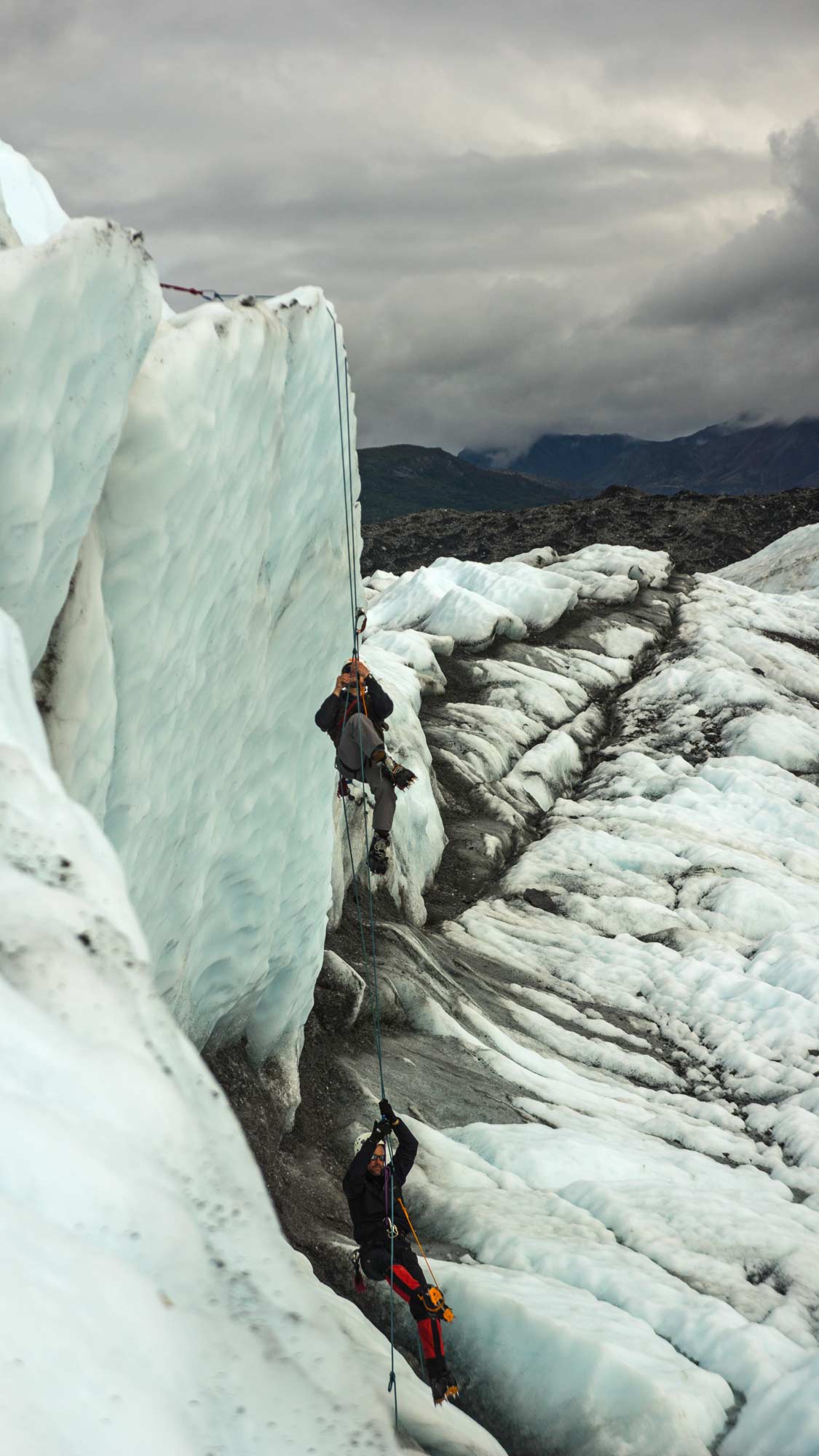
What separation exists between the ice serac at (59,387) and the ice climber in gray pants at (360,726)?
13.9 feet

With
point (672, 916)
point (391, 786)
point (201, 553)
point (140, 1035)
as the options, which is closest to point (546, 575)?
point (672, 916)

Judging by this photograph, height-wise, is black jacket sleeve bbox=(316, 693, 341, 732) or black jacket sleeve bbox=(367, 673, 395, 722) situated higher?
black jacket sleeve bbox=(367, 673, 395, 722)

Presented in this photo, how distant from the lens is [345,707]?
34.5 feet

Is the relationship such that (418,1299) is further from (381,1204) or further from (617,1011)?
(617,1011)

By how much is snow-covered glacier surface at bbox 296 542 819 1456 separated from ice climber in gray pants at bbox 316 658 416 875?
14.4 feet

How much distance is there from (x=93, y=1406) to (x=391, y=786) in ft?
28.3

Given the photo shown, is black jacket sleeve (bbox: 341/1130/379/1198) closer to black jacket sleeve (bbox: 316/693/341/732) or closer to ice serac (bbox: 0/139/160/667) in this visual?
black jacket sleeve (bbox: 316/693/341/732)

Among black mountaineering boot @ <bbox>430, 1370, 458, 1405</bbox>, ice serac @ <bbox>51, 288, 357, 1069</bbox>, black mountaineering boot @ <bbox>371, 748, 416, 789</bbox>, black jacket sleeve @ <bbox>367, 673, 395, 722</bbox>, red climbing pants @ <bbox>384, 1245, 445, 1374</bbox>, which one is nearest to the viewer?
black mountaineering boot @ <bbox>430, 1370, 458, 1405</bbox>

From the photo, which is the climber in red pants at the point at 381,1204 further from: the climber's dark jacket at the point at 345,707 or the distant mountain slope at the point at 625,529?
the distant mountain slope at the point at 625,529

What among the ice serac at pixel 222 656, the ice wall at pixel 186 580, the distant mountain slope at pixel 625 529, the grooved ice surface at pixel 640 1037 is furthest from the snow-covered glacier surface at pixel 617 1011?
the distant mountain slope at pixel 625 529

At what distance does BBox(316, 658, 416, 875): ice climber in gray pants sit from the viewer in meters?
10.4

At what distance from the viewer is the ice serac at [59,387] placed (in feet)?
18.1

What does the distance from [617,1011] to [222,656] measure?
13575mm

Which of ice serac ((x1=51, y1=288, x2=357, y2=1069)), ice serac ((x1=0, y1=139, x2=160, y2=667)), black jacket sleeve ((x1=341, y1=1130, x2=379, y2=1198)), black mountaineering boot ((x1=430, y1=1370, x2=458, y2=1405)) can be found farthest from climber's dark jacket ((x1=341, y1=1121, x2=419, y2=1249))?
ice serac ((x1=0, y1=139, x2=160, y2=667))
